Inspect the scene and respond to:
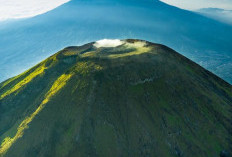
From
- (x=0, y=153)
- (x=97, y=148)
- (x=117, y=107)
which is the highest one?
(x=117, y=107)

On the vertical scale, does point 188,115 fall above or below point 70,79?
below

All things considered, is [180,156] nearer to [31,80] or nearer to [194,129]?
[194,129]

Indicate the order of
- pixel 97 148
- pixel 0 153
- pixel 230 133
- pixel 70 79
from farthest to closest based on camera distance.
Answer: pixel 70 79 → pixel 230 133 → pixel 0 153 → pixel 97 148

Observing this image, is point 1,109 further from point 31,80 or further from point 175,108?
point 175,108

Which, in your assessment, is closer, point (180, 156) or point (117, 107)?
point (180, 156)

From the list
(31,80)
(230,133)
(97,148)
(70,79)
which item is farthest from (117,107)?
(31,80)

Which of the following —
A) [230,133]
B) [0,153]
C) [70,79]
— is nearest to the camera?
[0,153]

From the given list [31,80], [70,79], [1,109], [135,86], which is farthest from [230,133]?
[1,109]
